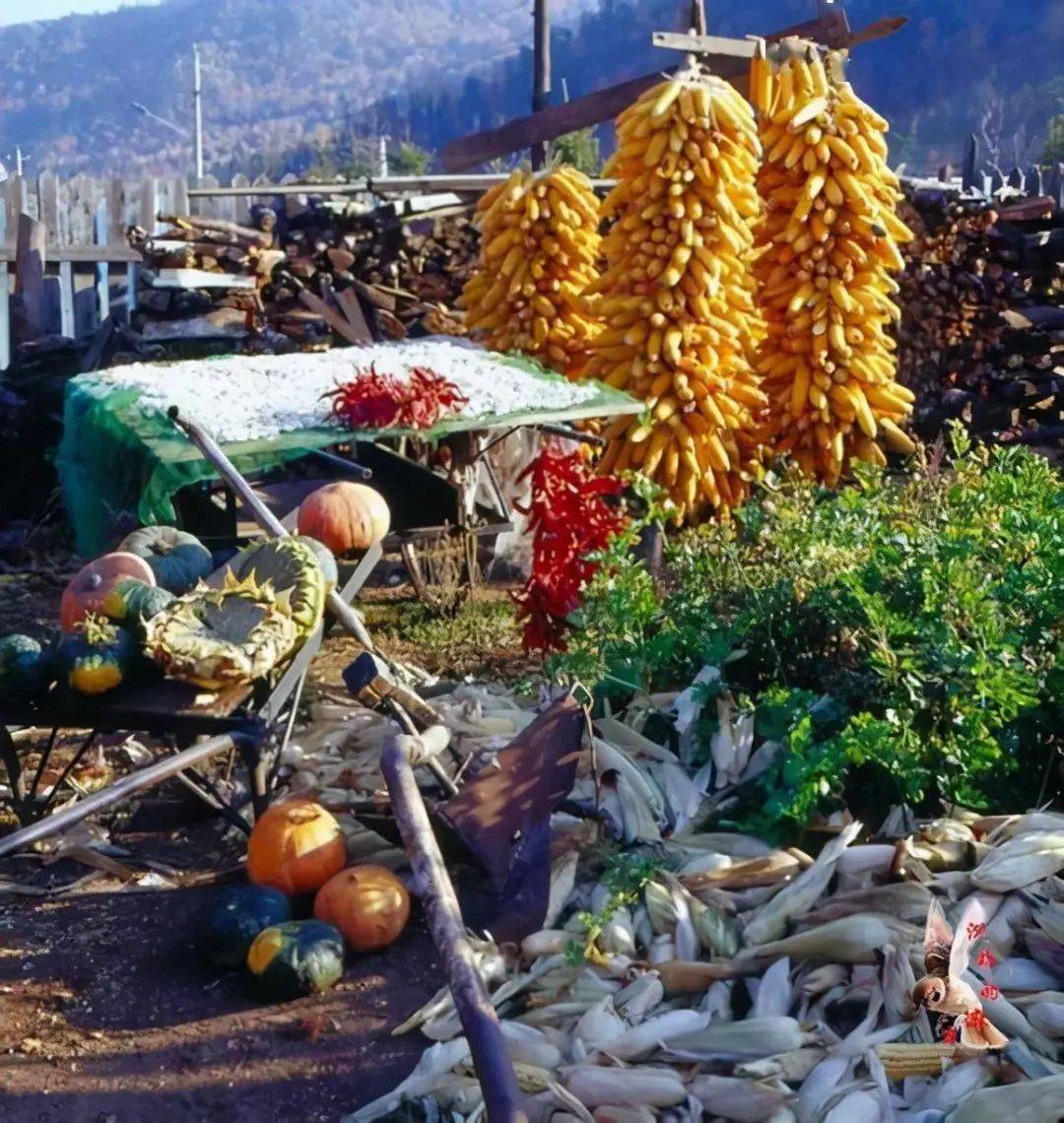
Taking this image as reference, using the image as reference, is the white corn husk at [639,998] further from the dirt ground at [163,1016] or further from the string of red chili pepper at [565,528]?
the string of red chili pepper at [565,528]

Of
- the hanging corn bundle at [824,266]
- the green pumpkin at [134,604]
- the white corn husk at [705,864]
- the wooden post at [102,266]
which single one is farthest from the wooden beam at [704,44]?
the wooden post at [102,266]

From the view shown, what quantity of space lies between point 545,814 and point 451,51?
16710 cm

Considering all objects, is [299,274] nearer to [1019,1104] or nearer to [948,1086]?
[948,1086]

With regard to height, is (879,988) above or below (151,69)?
below

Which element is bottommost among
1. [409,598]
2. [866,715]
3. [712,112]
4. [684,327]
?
[409,598]

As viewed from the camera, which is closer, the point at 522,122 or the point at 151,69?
the point at 522,122

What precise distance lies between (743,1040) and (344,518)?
3.10 metres

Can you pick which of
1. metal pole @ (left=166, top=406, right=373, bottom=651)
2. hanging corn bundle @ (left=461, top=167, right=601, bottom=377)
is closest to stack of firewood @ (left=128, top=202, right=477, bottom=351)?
hanging corn bundle @ (left=461, top=167, right=601, bottom=377)

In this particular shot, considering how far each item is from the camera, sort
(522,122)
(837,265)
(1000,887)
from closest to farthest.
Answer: (1000,887)
(837,265)
(522,122)

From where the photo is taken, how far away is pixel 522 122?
9.74 meters

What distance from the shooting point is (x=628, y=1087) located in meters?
3.00

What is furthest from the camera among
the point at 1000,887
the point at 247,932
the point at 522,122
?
the point at 522,122

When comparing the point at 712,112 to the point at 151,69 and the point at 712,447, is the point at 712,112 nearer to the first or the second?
the point at 712,447

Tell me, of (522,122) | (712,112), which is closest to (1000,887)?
(712,112)
